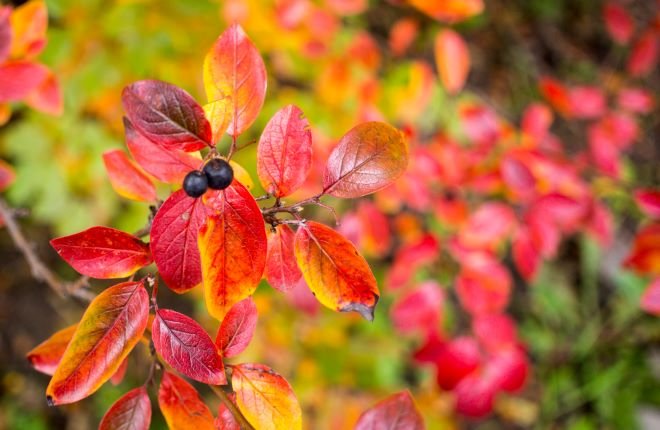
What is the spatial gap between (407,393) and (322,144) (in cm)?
82

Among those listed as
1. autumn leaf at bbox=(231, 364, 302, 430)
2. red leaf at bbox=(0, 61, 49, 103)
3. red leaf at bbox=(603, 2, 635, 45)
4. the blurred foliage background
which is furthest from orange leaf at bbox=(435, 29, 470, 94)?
autumn leaf at bbox=(231, 364, 302, 430)

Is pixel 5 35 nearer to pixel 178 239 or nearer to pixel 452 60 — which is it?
pixel 178 239

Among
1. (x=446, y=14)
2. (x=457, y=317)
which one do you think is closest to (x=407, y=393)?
(x=446, y=14)

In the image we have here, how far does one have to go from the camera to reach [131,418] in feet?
1.88

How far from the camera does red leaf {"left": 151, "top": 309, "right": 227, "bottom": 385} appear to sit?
1.75 ft

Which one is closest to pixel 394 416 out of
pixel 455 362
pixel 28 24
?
pixel 28 24

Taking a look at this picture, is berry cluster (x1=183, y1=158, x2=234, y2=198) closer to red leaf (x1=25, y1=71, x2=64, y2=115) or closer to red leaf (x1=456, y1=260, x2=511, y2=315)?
red leaf (x1=25, y1=71, x2=64, y2=115)

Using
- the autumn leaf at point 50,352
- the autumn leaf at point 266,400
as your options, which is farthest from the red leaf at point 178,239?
the autumn leaf at point 50,352

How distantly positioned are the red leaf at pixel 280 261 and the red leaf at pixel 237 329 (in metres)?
0.04

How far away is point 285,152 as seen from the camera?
554 millimetres

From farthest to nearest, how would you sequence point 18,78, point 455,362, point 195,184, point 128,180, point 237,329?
point 455,362 → point 18,78 → point 128,180 → point 237,329 → point 195,184

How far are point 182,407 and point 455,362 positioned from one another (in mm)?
1099

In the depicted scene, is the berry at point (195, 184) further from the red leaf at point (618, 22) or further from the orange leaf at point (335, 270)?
the red leaf at point (618, 22)

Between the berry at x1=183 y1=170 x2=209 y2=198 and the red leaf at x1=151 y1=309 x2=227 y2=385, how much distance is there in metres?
0.14
